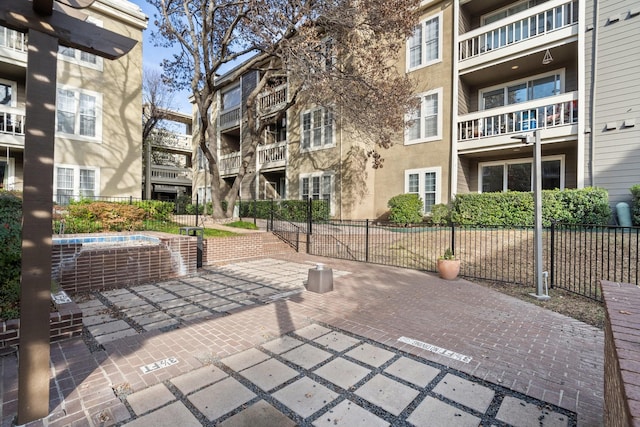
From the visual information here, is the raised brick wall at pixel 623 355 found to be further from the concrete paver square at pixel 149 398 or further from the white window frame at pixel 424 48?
the white window frame at pixel 424 48

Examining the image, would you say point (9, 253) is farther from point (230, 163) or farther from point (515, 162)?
point (230, 163)

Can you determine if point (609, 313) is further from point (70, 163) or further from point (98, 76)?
point (98, 76)

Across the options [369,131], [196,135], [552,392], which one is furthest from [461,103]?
[196,135]

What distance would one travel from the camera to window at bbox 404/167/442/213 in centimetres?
1334

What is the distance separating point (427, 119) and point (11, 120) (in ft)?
56.4

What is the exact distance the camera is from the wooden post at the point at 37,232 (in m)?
2.14

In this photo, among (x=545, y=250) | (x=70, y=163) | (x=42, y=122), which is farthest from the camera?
(x=70, y=163)

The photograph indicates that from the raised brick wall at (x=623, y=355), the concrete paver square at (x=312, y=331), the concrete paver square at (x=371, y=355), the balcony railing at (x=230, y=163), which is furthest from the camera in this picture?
the balcony railing at (x=230, y=163)

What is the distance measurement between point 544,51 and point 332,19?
7809mm

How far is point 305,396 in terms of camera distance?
8.60 ft

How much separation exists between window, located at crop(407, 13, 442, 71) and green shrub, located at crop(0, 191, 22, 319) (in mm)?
14672

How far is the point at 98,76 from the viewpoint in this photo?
13641 millimetres

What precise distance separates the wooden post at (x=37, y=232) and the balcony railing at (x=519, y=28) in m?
14.1

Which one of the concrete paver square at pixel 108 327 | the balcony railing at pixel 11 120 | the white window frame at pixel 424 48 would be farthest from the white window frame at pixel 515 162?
the balcony railing at pixel 11 120
